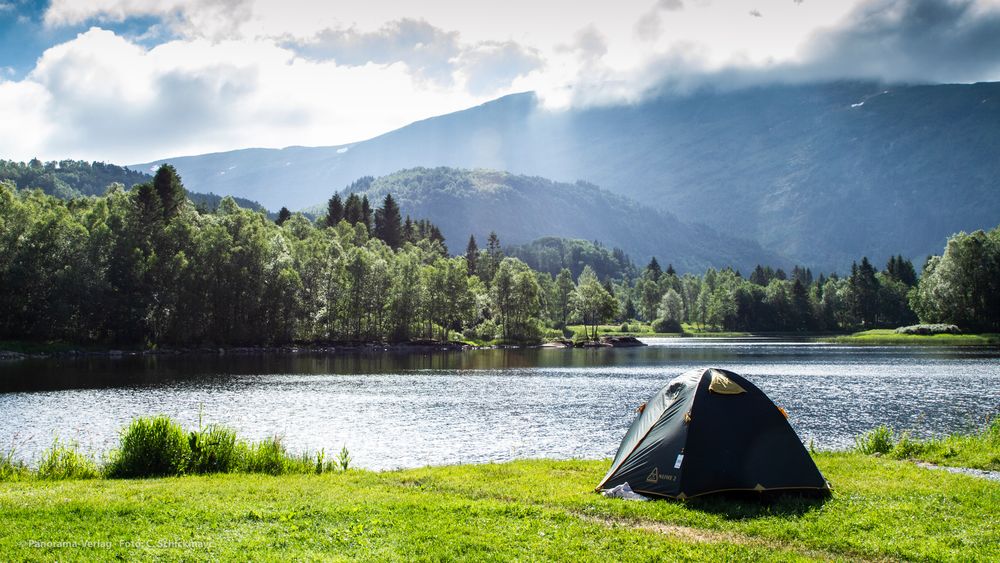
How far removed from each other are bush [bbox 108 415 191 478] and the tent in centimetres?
1517

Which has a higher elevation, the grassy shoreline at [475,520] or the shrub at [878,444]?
the grassy shoreline at [475,520]

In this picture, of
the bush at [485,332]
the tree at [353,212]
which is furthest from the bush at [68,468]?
the tree at [353,212]

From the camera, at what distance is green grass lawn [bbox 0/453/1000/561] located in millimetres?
13469

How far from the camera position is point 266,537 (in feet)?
46.5

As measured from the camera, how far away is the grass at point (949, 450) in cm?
2339

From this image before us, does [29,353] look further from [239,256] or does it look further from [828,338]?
[828,338]

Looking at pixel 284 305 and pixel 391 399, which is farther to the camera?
pixel 284 305

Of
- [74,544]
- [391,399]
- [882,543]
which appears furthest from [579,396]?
[74,544]

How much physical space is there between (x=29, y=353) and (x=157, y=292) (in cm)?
2107

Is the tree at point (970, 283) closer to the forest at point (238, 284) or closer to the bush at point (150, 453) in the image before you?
the forest at point (238, 284)

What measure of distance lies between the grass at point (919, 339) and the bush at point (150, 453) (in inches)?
5702

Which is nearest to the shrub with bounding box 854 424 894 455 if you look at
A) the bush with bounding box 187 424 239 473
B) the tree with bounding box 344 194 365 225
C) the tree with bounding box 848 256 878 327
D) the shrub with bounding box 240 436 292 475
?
the shrub with bounding box 240 436 292 475

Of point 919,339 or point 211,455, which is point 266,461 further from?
point 919,339

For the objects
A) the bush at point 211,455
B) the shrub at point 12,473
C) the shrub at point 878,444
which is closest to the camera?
the shrub at point 12,473
